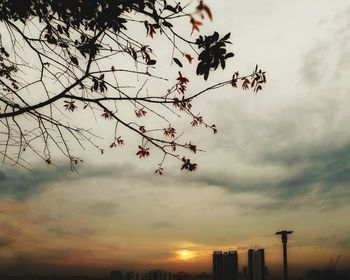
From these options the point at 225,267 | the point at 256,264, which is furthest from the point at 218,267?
the point at 256,264

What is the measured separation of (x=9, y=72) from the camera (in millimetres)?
7645

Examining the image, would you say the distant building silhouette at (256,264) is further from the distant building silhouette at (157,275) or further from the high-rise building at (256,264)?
the distant building silhouette at (157,275)

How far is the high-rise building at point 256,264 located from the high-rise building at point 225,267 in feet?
47.1

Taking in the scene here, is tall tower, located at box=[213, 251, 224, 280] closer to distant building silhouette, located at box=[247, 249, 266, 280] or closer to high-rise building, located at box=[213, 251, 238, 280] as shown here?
high-rise building, located at box=[213, 251, 238, 280]

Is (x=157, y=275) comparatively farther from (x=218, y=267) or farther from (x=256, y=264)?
(x=256, y=264)

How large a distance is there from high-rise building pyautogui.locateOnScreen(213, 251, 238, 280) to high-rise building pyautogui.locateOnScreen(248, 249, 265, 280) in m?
14.4

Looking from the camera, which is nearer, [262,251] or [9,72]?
[9,72]

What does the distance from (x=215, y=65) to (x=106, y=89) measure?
6.09 feet

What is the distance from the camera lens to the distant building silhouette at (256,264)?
28.0 m

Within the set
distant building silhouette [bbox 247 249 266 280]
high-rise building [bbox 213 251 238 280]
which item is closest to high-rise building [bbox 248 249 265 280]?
distant building silhouette [bbox 247 249 266 280]

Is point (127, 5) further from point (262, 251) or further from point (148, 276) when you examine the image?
point (148, 276)

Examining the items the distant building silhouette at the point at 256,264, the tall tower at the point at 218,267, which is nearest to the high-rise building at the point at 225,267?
the tall tower at the point at 218,267

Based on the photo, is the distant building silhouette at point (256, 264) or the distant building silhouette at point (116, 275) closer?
the distant building silhouette at point (256, 264)

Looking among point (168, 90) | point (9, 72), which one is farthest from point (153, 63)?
point (9, 72)
